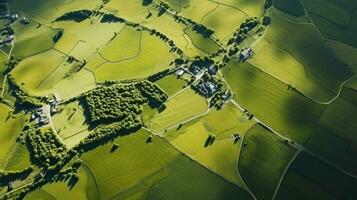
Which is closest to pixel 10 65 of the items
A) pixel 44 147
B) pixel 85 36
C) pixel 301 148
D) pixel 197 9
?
A: pixel 85 36

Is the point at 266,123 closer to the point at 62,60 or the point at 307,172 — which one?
the point at 307,172

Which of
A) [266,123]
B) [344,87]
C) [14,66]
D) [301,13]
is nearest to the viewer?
[266,123]

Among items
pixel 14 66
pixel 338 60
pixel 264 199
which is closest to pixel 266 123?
pixel 264 199

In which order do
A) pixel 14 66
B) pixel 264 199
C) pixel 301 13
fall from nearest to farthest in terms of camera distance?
pixel 264 199
pixel 14 66
pixel 301 13

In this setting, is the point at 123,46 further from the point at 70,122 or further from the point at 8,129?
the point at 8,129

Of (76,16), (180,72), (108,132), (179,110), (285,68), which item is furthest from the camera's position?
(76,16)

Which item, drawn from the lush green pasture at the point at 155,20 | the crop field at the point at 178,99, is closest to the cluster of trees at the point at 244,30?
the crop field at the point at 178,99

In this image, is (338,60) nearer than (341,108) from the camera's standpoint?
No
